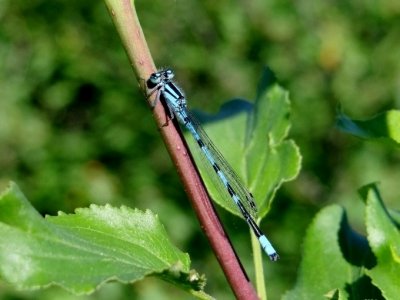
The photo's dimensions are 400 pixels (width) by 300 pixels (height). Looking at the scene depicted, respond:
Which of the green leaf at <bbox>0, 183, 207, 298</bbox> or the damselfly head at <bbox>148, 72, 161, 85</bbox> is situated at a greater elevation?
the damselfly head at <bbox>148, 72, 161, 85</bbox>

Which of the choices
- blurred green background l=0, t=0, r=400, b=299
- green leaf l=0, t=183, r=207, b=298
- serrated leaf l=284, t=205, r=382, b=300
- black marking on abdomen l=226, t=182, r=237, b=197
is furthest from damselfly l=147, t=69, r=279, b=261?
Answer: blurred green background l=0, t=0, r=400, b=299

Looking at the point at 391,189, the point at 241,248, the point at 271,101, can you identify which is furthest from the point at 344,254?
the point at 391,189

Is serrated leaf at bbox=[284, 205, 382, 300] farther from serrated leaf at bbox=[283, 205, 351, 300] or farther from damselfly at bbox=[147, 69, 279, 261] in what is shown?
damselfly at bbox=[147, 69, 279, 261]

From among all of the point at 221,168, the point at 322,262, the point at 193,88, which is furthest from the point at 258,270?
the point at 193,88

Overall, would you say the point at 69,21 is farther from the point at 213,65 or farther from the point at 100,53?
the point at 213,65

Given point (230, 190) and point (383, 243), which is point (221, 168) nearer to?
point (230, 190)

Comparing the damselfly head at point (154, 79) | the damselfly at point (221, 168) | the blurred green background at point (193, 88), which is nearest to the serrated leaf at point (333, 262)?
the damselfly at point (221, 168)

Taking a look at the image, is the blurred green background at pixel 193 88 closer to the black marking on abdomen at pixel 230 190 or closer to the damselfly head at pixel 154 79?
the black marking on abdomen at pixel 230 190
